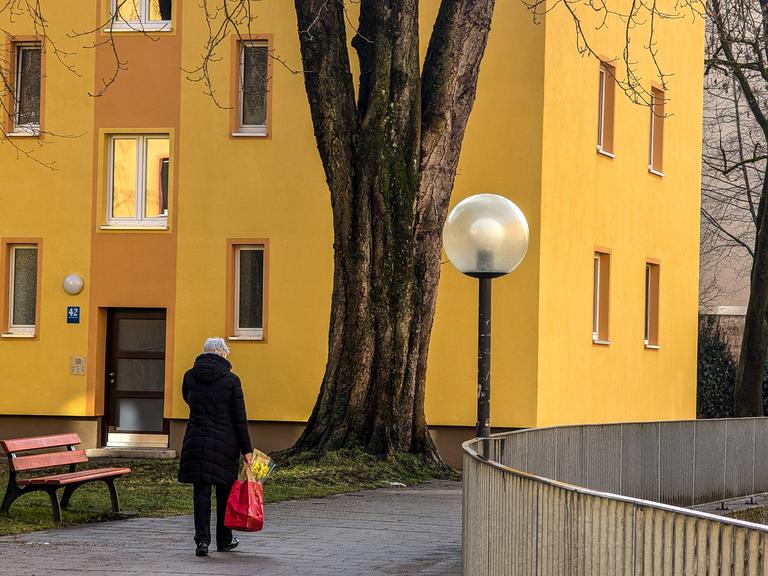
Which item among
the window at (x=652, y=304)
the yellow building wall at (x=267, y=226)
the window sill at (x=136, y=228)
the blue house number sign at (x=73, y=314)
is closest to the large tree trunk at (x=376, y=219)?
the yellow building wall at (x=267, y=226)

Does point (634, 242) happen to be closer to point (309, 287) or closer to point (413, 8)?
point (309, 287)

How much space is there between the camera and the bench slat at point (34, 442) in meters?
13.7

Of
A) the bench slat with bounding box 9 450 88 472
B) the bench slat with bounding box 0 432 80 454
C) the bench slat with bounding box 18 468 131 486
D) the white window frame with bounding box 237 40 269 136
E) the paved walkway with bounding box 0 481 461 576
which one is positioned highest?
the white window frame with bounding box 237 40 269 136

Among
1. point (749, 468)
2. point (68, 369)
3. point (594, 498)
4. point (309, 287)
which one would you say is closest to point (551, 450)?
point (594, 498)

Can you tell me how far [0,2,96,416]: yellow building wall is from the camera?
26703 mm

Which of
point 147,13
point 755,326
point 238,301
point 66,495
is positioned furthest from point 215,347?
point 755,326

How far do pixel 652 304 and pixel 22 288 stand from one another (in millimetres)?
11954

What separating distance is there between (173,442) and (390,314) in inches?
329

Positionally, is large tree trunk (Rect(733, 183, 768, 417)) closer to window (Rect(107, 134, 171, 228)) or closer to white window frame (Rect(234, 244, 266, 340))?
white window frame (Rect(234, 244, 266, 340))

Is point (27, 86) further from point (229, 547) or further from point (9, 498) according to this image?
point (229, 547)

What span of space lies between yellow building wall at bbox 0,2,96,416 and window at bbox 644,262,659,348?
35.3 feet

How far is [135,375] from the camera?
27.0 metres

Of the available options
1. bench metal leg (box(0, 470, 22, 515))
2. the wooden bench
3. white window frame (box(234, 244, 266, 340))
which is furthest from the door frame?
bench metal leg (box(0, 470, 22, 515))

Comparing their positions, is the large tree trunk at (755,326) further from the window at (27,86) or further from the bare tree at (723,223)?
the bare tree at (723,223)
